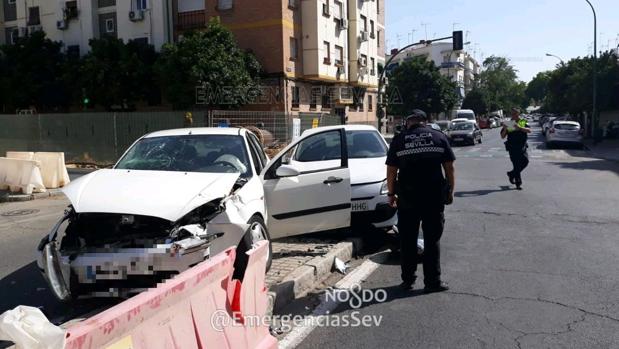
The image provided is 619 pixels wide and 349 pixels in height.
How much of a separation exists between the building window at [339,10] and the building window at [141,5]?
12190 millimetres

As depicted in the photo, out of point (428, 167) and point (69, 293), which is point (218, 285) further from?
point (428, 167)

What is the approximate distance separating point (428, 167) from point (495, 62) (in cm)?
13048

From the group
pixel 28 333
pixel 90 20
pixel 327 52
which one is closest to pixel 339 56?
pixel 327 52

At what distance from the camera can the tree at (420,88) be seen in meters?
53.6

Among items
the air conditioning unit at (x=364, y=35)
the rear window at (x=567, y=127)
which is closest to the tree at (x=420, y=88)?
the air conditioning unit at (x=364, y=35)

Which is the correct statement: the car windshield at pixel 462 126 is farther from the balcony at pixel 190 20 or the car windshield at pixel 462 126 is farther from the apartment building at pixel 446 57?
the apartment building at pixel 446 57

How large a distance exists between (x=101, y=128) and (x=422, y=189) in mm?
18713

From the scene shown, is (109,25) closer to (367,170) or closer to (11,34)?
(11,34)

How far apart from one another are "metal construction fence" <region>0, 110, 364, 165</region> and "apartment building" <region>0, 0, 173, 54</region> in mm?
11415

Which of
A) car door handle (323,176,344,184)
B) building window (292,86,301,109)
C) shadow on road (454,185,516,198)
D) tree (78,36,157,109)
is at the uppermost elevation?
tree (78,36,157,109)

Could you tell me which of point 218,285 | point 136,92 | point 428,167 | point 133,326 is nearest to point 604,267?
point 428,167


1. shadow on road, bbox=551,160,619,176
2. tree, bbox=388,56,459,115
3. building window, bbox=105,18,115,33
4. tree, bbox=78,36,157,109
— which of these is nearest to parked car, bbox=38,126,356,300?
shadow on road, bbox=551,160,619,176

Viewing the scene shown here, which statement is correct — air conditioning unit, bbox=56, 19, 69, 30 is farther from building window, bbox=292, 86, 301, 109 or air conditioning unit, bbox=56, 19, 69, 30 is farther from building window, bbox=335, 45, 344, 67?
building window, bbox=335, 45, 344, 67

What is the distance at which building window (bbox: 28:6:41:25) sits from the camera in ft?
118
